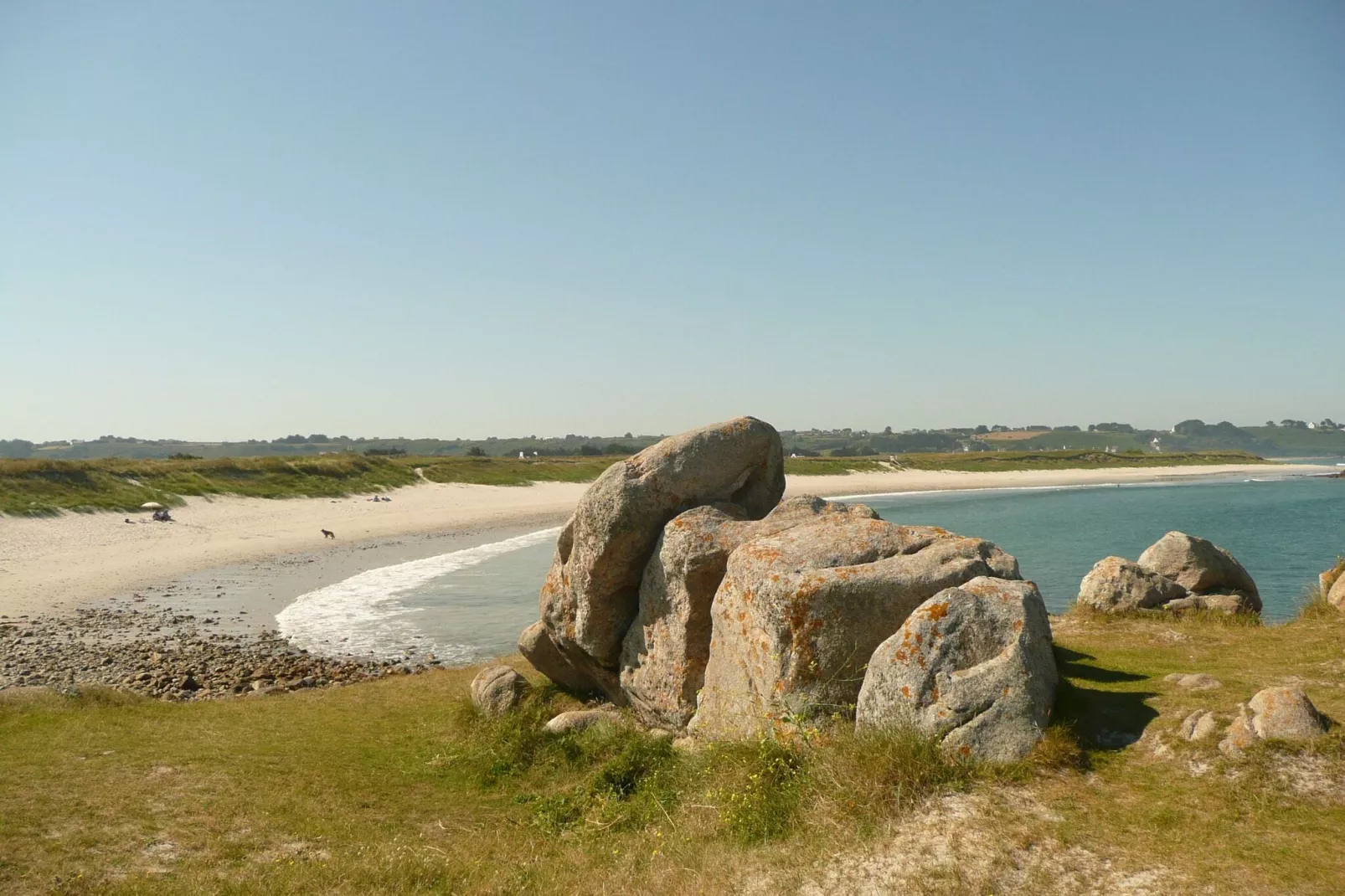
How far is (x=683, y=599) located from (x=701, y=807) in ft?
14.5

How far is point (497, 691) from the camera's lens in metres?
14.6

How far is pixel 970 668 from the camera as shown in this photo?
8.44 m

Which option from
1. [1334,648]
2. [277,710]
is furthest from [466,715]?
[1334,648]

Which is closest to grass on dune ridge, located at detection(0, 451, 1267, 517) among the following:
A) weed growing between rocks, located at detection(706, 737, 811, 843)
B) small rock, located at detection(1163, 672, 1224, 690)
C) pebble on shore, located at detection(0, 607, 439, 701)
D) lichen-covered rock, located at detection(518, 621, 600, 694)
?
pebble on shore, located at detection(0, 607, 439, 701)

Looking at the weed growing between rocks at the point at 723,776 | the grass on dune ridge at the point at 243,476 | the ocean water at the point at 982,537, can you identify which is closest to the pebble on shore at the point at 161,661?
the ocean water at the point at 982,537

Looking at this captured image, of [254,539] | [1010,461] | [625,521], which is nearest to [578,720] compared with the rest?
[625,521]

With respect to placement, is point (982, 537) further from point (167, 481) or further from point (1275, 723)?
point (167, 481)

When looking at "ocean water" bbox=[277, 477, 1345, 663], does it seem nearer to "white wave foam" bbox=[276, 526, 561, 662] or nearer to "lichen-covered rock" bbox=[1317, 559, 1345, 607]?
"white wave foam" bbox=[276, 526, 561, 662]

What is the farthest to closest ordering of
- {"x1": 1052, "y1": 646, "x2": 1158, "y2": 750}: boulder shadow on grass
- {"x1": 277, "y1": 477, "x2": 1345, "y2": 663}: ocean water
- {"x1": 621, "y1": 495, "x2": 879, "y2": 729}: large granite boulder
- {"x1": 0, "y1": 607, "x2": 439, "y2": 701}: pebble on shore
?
1. {"x1": 277, "y1": 477, "x2": 1345, "y2": 663}: ocean water
2. {"x1": 0, "y1": 607, "x2": 439, "y2": 701}: pebble on shore
3. {"x1": 621, "y1": 495, "x2": 879, "y2": 729}: large granite boulder
4. {"x1": 1052, "y1": 646, "x2": 1158, "y2": 750}: boulder shadow on grass

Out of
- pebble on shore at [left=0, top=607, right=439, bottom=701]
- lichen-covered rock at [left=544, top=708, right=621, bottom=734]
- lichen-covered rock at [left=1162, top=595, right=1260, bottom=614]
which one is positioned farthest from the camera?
pebble on shore at [left=0, top=607, right=439, bottom=701]

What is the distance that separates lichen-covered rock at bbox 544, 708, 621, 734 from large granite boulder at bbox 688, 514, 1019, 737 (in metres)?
2.36

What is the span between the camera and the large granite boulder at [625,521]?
14102 millimetres

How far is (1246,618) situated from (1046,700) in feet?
33.3

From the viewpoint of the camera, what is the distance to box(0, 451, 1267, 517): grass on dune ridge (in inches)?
1911
